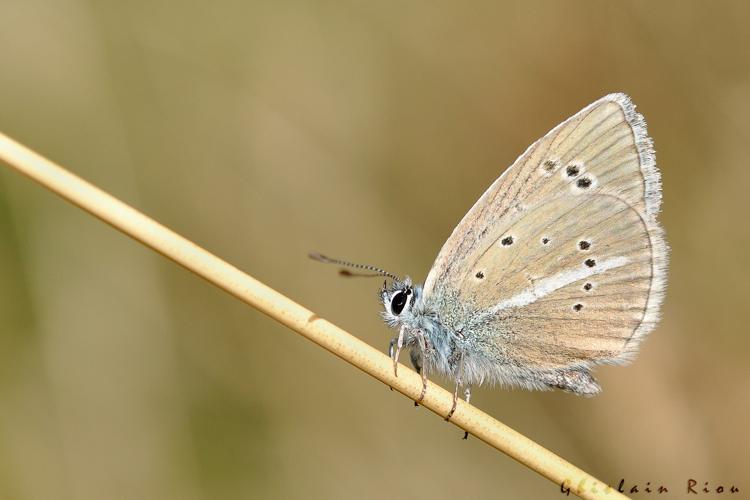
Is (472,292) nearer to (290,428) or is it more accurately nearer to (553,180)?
(553,180)

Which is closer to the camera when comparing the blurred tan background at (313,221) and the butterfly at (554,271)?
the butterfly at (554,271)

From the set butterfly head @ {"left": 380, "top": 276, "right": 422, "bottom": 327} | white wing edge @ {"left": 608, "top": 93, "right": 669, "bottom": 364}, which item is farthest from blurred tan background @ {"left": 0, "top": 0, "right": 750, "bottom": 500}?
white wing edge @ {"left": 608, "top": 93, "right": 669, "bottom": 364}

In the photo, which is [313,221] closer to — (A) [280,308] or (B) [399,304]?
(B) [399,304]

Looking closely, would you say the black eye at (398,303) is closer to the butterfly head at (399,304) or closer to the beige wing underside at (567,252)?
the butterfly head at (399,304)

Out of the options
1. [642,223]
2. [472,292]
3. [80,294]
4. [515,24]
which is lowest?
[80,294]

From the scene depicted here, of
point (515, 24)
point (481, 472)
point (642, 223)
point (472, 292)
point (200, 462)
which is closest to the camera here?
point (642, 223)

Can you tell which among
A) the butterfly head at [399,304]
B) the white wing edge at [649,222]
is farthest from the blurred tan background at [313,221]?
the white wing edge at [649,222]

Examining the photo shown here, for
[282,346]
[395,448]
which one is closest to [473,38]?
[282,346]

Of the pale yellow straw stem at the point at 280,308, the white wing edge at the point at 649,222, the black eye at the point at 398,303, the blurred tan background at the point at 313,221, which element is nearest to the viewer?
the pale yellow straw stem at the point at 280,308
